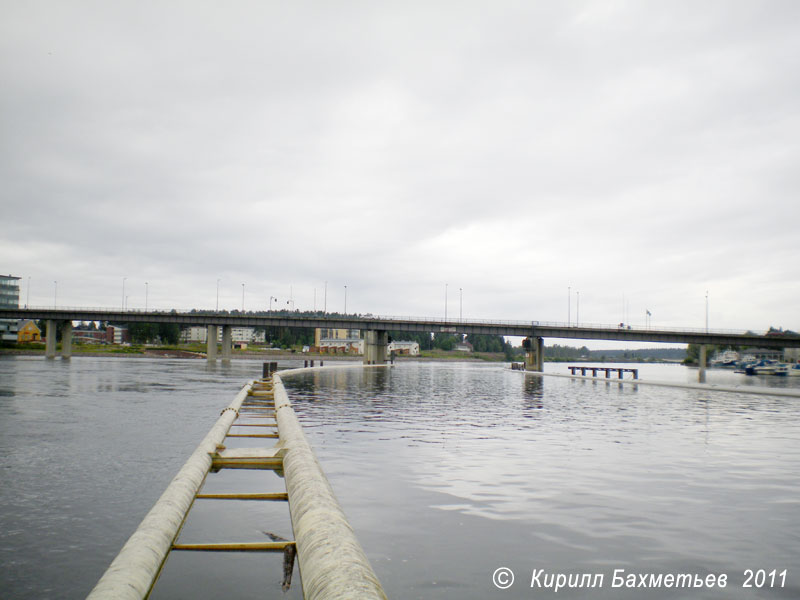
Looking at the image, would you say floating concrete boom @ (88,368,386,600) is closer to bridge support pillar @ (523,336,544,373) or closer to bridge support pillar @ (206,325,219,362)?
bridge support pillar @ (523,336,544,373)

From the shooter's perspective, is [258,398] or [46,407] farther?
[258,398]

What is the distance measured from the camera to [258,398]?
131ft

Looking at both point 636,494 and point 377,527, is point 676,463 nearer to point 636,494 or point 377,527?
point 636,494

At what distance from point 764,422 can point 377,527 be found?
92.0 ft

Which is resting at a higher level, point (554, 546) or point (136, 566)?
point (136, 566)

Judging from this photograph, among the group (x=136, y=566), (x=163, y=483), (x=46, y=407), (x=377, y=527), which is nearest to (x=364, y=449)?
(x=163, y=483)

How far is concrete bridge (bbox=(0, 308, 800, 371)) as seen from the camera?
121m

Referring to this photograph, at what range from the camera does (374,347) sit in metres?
130

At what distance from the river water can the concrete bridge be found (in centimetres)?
9717

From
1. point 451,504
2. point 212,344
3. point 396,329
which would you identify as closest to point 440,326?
point 396,329

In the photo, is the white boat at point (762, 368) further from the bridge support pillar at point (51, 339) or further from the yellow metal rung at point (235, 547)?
the bridge support pillar at point (51, 339)

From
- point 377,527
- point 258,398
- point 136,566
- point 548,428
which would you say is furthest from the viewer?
point 258,398

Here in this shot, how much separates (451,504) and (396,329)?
11861 cm

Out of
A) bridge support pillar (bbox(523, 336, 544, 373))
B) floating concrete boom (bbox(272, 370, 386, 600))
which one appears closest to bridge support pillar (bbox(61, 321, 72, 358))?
bridge support pillar (bbox(523, 336, 544, 373))
